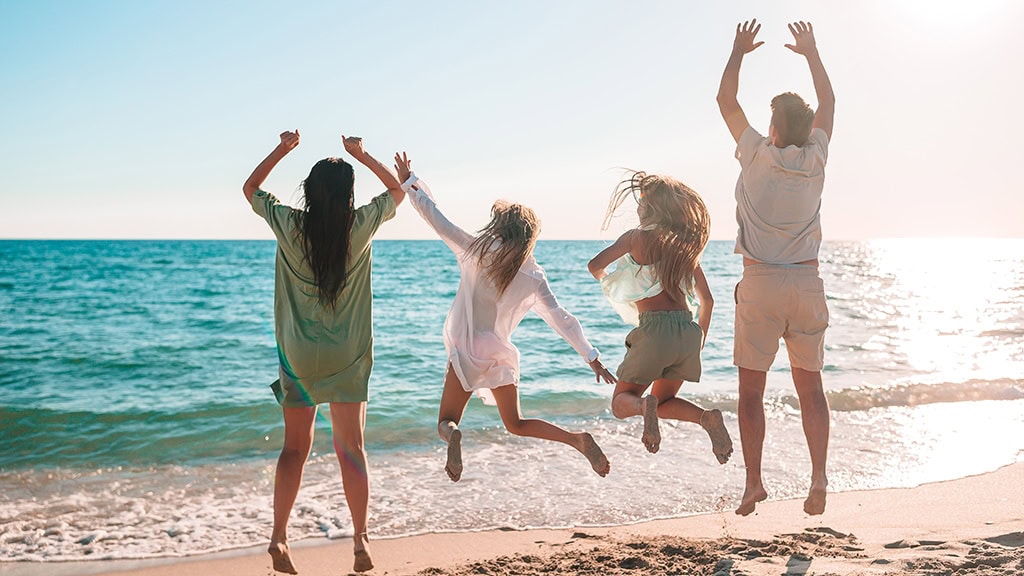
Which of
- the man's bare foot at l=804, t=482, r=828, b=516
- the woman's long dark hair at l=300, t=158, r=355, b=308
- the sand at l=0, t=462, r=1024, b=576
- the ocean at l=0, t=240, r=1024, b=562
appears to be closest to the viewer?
the woman's long dark hair at l=300, t=158, r=355, b=308

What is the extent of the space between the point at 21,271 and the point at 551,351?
120ft

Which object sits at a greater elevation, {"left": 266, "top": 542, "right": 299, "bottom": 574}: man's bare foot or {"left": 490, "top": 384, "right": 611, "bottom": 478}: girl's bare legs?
{"left": 490, "top": 384, "right": 611, "bottom": 478}: girl's bare legs

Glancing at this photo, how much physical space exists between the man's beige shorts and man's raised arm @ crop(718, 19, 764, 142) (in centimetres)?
77

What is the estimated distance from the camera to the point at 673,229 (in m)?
4.43

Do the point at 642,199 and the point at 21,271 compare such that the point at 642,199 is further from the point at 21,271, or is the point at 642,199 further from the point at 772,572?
the point at 21,271

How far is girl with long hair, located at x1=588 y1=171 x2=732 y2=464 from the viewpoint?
14.5 feet

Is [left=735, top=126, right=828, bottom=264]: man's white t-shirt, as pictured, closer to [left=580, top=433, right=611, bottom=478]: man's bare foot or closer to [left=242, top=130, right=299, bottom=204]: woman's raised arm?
[left=580, top=433, right=611, bottom=478]: man's bare foot

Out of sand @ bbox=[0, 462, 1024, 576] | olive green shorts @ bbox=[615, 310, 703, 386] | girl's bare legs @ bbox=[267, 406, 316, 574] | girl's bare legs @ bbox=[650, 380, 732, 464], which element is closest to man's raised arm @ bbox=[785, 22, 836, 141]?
olive green shorts @ bbox=[615, 310, 703, 386]

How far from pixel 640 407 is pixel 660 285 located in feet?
2.24

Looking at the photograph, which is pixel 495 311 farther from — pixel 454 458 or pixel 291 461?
pixel 291 461

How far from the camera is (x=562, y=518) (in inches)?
243

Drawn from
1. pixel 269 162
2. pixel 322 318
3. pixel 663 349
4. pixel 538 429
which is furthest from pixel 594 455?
pixel 269 162

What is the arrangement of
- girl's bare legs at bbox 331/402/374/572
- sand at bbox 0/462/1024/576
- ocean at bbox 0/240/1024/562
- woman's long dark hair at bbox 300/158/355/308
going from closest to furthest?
woman's long dark hair at bbox 300/158/355/308 → girl's bare legs at bbox 331/402/374/572 → sand at bbox 0/462/1024/576 → ocean at bbox 0/240/1024/562

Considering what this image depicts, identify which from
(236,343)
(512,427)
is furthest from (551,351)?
(512,427)
